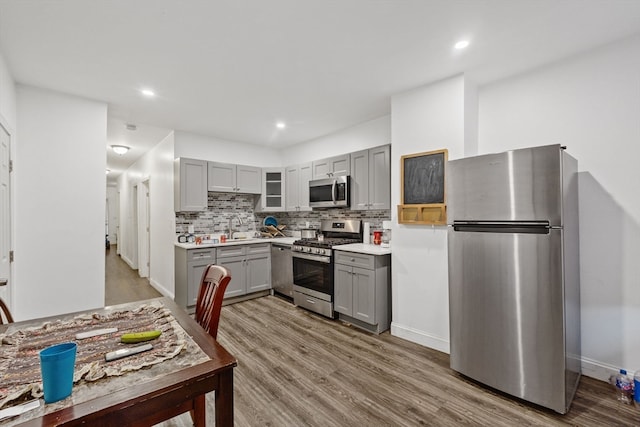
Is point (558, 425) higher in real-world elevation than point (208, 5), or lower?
lower

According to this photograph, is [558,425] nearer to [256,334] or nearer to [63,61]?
[256,334]

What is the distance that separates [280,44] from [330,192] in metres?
2.20

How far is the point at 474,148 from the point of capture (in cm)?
289

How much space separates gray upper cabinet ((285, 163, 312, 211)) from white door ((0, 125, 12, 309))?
3331mm

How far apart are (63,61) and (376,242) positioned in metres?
3.68

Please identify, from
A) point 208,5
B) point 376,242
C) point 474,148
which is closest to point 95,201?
point 208,5

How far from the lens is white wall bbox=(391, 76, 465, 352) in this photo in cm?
278

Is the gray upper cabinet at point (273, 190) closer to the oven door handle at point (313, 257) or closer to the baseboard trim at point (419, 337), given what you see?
the oven door handle at point (313, 257)

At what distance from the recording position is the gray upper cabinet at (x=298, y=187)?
15.4ft

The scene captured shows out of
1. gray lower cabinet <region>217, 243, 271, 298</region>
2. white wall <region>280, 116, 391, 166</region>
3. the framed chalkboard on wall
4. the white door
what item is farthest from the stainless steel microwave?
the white door

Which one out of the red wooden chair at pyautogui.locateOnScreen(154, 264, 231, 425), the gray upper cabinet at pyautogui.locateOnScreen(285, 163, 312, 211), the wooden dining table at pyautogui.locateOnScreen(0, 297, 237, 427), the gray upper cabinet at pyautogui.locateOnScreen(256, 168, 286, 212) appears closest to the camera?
the wooden dining table at pyautogui.locateOnScreen(0, 297, 237, 427)

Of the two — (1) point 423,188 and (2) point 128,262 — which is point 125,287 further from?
(1) point 423,188

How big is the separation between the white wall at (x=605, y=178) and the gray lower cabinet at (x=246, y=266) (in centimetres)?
383

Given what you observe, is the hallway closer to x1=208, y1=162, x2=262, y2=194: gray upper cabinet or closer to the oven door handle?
x1=208, y1=162, x2=262, y2=194: gray upper cabinet
